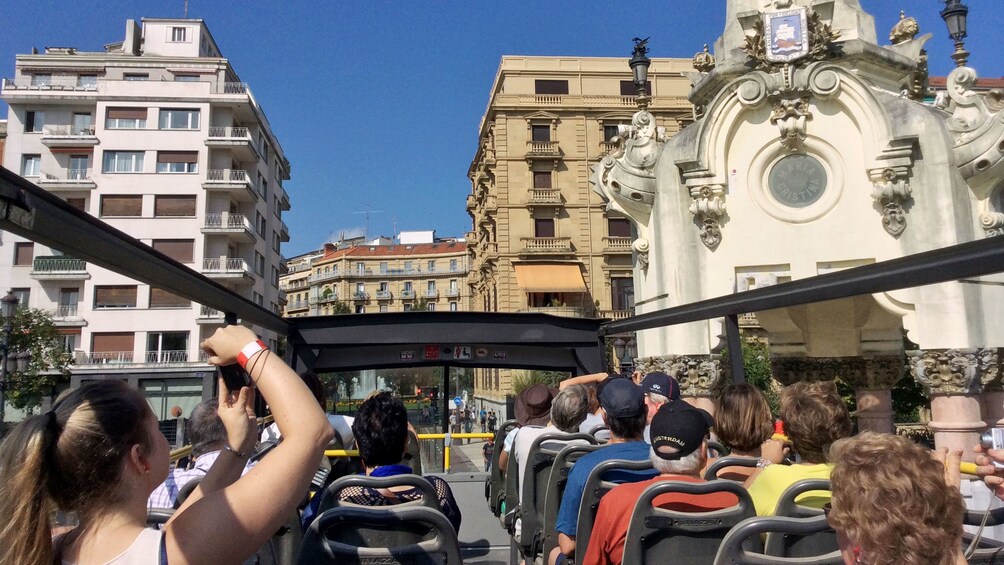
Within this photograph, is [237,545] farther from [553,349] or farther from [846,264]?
[846,264]

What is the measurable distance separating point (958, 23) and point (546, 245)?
1467 inches

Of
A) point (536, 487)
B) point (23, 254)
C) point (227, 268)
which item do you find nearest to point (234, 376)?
point (536, 487)

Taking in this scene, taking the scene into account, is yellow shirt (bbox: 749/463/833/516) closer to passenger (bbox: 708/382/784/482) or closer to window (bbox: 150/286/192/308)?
passenger (bbox: 708/382/784/482)

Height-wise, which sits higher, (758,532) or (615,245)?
(615,245)

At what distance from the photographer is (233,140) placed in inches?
1761

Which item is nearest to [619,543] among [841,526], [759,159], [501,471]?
[841,526]

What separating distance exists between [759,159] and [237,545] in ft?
31.4

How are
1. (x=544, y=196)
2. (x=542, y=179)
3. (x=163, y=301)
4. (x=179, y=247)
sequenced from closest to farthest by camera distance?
(x=163, y=301), (x=179, y=247), (x=544, y=196), (x=542, y=179)

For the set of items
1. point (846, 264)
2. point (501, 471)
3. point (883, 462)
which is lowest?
point (501, 471)

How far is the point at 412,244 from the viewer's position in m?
105

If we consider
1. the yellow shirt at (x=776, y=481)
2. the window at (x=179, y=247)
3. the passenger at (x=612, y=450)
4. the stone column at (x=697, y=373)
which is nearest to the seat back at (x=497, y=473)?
the passenger at (x=612, y=450)

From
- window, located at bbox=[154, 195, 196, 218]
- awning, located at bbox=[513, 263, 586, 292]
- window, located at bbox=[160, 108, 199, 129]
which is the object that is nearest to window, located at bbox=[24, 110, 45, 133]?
window, located at bbox=[160, 108, 199, 129]

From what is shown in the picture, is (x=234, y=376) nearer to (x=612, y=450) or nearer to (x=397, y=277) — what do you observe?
(x=612, y=450)

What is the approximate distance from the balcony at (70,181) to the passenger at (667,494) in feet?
159
